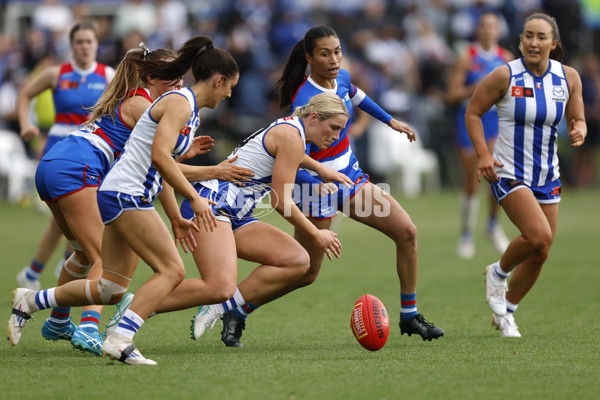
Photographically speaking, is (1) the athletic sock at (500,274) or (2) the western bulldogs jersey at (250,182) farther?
(1) the athletic sock at (500,274)

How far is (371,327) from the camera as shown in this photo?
582 centimetres

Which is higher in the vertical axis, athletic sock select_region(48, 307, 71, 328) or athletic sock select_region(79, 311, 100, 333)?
athletic sock select_region(79, 311, 100, 333)

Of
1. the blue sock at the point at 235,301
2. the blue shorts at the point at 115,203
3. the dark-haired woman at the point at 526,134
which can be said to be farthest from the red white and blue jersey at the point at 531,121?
the blue shorts at the point at 115,203

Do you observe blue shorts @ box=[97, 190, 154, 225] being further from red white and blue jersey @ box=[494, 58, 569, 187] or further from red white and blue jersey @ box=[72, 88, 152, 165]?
red white and blue jersey @ box=[494, 58, 569, 187]

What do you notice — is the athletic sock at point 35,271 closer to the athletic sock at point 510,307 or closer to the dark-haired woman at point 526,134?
the dark-haired woman at point 526,134

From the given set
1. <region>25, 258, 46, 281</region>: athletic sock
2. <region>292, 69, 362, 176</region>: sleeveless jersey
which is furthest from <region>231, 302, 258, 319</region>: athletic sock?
<region>25, 258, 46, 281</region>: athletic sock

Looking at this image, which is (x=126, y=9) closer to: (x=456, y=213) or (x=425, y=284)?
(x=456, y=213)

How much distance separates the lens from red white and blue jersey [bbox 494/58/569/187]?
664cm

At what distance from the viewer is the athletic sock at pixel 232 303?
621 cm

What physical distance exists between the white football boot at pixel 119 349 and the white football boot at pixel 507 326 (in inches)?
107

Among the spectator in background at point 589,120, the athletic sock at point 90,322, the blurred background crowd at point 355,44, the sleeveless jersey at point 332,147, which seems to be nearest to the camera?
the athletic sock at point 90,322

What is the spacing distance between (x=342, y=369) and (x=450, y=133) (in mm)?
14749

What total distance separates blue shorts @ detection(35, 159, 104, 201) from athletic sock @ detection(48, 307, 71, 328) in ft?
2.61

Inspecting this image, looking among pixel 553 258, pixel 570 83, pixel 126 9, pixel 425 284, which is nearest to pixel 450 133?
pixel 126 9
